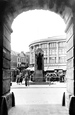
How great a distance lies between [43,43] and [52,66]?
10.1m

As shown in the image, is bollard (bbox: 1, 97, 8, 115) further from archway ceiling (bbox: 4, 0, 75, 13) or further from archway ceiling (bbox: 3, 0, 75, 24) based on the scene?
archway ceiling (bbox: 4, 0, 75, 13)

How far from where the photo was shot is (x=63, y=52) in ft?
214

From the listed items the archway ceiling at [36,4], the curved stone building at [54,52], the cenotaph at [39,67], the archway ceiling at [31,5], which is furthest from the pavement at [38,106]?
the curved stone building at [54,52]

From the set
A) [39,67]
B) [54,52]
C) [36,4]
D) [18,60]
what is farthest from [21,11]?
[18,60]

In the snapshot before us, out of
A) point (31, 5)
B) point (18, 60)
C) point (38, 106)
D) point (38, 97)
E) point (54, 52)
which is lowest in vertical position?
point (38, 97)

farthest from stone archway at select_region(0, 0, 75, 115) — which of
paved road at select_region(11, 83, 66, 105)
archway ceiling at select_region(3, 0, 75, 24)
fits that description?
paved road at select_region(11, 83, 66, 105)

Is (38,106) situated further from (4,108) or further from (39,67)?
(39,67)

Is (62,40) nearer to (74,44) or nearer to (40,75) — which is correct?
(40,75)

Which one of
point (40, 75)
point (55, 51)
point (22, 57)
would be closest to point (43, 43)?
point (55, 51)

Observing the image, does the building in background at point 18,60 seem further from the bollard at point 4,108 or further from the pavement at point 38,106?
the bollard at point 4,108

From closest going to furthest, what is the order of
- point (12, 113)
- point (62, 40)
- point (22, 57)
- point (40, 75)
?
point (12, 113) → point (40, 75) → point (62, 40) → point (22, 57)

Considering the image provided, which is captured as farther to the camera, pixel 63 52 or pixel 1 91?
pixel 63 52

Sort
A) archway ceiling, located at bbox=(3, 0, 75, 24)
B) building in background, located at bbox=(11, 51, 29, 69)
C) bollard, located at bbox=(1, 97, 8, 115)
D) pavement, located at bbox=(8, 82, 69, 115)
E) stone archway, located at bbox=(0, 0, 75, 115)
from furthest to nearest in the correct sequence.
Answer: building in background, located at bbox=(11, 51, 29, 69)
pavement, located at bbox=(8, 82, 69, 115)
archway ceiling, located at bbox=(3, 0, 75, 24)
stone archway, located at bbox=(0, 0, 75, 115)
bollard, located at bbox=(1, 97, 8, 115)

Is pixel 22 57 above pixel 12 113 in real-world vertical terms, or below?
above
